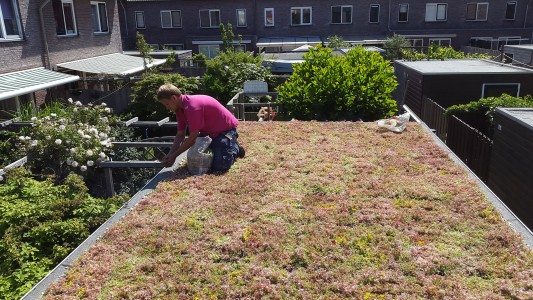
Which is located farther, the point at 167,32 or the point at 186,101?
the point at 167,32

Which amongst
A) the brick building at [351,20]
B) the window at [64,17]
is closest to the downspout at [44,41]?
the window at [64,17]

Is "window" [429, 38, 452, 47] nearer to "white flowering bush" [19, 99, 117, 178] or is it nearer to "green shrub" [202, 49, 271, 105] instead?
"green shrub" [202, 49, 271, 105]

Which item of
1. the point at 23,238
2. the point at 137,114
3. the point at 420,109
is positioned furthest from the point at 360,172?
the point at 137,114

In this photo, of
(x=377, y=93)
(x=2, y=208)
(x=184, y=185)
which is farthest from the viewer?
(x=377, y=93)

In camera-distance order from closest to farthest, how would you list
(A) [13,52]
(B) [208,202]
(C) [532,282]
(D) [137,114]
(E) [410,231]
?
1. (C) [532,282]
2. (E) [410,231]
3. (B) [208,202]
4. (A) [13,52]
5. (D) [137,114]

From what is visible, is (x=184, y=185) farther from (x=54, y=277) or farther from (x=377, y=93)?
(x=377, y=93)

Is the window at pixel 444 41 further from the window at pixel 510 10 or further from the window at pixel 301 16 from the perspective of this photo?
the window at pixel 301 16

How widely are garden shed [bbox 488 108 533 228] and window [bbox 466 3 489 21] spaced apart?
32557mm

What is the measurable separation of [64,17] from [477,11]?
32.9 m

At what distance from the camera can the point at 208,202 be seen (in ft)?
21.0

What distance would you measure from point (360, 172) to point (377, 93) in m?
6.27

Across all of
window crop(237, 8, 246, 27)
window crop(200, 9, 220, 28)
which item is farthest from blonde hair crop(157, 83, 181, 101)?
window crop(200, 9, 220, 28)

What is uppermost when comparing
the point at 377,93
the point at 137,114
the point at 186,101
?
the point at 186,101

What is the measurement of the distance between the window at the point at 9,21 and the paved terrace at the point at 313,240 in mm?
12245
